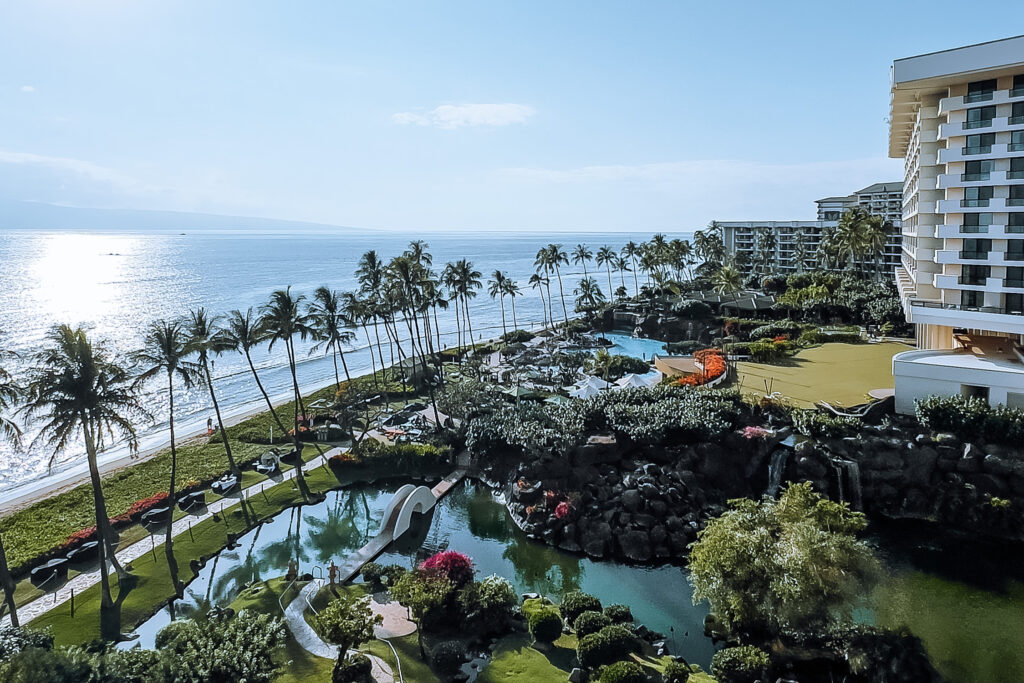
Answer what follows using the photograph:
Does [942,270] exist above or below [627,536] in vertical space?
above

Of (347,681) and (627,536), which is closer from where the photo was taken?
(347,681)

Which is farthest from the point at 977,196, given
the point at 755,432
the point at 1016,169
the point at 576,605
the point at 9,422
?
the point at 9,422

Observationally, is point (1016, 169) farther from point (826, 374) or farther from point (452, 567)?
point (452, 567)

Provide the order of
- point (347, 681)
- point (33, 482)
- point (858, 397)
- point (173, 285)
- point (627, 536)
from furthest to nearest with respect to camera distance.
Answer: point (173, 285), point (33, 482), point (858, 397), point (627, 536), point (347, 681)

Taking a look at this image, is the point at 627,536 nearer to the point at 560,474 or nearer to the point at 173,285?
the point at 560,474

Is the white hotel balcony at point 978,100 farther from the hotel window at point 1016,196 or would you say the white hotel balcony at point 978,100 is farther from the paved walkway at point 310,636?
the paved walkway at point 310,636

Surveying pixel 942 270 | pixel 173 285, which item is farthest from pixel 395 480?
pixel 173 285
